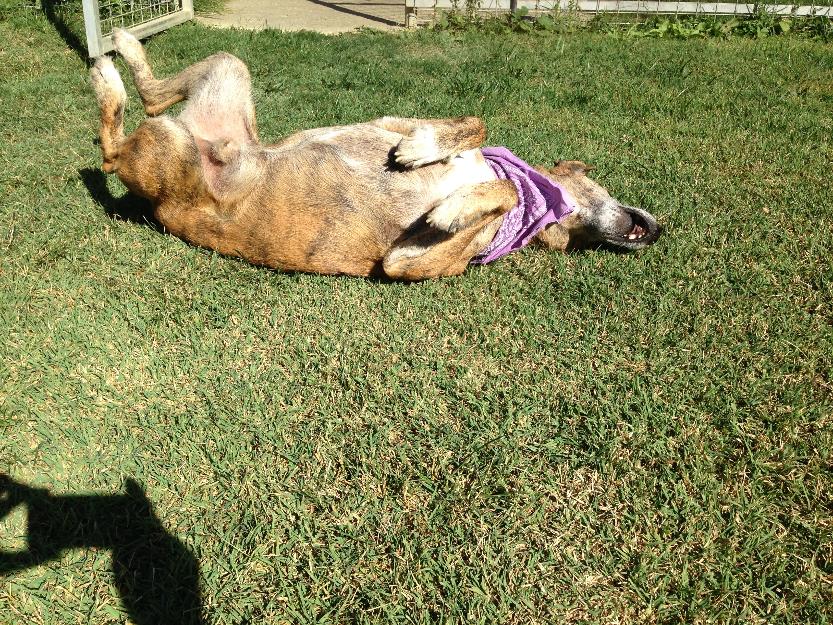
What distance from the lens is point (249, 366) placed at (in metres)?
3.38

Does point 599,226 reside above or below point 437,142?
below

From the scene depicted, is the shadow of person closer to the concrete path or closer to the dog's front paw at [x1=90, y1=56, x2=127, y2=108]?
the dog's front paw at [x1=90, y1=56, x2=127, y2=108]

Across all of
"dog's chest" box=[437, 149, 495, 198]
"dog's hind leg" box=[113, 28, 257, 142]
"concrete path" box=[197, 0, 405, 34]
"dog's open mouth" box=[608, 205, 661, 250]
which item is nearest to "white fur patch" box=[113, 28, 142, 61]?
"dog's hind leg" box=[113, 28, 257, 142]

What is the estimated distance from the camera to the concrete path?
952 cm

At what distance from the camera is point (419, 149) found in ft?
12.5

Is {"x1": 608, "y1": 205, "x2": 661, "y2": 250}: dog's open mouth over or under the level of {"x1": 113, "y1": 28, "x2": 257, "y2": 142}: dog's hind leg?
under

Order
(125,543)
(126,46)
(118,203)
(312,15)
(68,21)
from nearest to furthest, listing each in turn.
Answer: (125,543) < (118,203) < (126,46) < (68,21) < (312,15)

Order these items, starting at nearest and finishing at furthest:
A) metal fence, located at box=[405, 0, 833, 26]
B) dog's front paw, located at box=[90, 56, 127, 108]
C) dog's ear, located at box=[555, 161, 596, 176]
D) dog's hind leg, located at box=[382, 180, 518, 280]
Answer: dog's hind leg, located at box=[382, 180, 518, 280] → dog's front paw, located at box=[90, 56, 127, 108] → dog's ear, located at box=[555, 161, 596, 176] → metal fence, located at box=[405, 0, 833, 26]

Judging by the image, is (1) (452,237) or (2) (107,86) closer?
(1) (452,237)

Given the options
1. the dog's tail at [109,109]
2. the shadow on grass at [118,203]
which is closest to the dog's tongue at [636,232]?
the shadow on grass at [118,203]

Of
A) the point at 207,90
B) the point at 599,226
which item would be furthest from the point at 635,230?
the point at 207,90

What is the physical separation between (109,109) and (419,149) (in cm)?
202

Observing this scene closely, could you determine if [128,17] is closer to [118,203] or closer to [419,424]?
[118,203]

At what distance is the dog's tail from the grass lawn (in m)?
0.51
